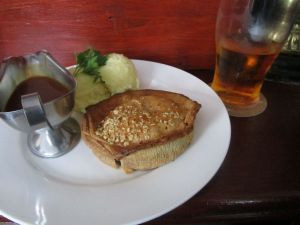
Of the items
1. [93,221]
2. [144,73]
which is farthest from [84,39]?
[93,221]

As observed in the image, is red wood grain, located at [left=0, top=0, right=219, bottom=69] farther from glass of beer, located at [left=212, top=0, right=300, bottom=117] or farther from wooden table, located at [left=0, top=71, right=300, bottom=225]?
wooden table, located at [left=0, top=71, right=300, bottom=225]

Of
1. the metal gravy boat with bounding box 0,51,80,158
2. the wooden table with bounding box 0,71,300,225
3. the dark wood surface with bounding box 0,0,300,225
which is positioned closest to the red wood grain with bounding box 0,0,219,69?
the dark wood surface with bounding box 0,0,300,225

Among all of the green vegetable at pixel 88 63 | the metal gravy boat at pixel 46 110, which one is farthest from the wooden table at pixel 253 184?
the green vegetable at pixel 88 63

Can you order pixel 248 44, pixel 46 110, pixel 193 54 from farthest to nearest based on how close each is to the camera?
pixel 193 54 → pixel 248 44 → pixel 46 110

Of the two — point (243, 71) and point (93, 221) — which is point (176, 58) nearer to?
point (243, 71)

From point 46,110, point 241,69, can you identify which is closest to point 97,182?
point 46,110

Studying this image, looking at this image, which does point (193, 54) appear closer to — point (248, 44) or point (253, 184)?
point (248, 44)
